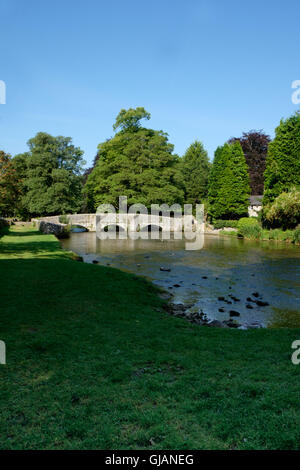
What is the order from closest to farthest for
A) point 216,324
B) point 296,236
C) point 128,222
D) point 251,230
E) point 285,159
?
1. point 216,324
2. point 296,236
3. point 285,159
4. point 251,230
5. point 128,222

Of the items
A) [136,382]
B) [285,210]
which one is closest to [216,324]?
[136,382]

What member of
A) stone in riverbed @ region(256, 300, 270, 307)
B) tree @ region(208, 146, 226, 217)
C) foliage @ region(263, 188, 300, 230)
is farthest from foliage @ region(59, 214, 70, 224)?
stone in riverbed @ region(256, 300, 270, 307)

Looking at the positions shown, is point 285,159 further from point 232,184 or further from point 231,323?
point 231,323

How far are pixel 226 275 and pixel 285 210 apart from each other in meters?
19.3

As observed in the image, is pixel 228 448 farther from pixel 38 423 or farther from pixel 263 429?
pixel 38 423

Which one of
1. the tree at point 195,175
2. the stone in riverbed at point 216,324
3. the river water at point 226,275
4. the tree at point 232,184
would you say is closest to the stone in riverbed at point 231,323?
the stone in riverbed at point 216,324

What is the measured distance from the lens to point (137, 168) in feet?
175

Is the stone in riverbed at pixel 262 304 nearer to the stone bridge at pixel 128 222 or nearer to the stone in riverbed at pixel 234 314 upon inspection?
the stone in riverbed at pixel 234 314

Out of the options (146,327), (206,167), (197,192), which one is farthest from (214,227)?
(146,327)

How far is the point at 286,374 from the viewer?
Answer: 220 inches

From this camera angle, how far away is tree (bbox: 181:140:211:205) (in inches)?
2653

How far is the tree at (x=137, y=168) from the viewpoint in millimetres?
51156

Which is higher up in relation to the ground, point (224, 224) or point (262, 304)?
point (224, 224)

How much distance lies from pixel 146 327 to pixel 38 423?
14.8 ft
